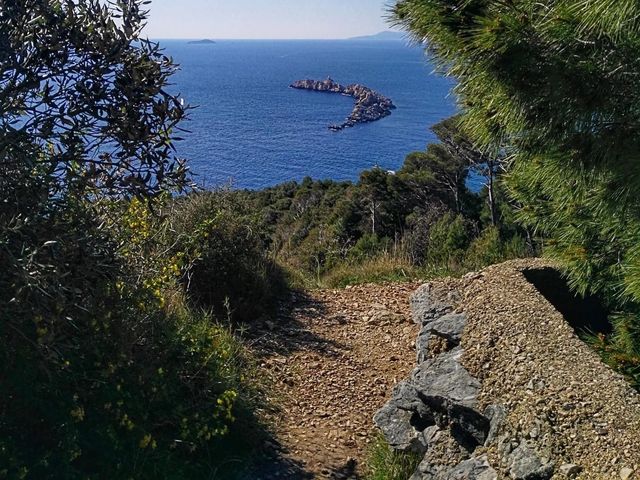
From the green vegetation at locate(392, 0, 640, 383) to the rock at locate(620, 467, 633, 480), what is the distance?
0.79 meters

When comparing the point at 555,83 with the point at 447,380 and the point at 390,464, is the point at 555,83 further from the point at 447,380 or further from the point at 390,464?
the point at 390,464

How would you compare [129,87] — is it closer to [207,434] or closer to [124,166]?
[124,166]

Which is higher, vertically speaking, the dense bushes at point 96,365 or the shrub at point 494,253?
the dense bushes at point 96,365

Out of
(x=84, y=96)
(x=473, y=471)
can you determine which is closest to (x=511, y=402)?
(x=473, y=471)

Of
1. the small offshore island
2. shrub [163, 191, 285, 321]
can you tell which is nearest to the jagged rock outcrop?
shrub [163, 191, 285, 321]

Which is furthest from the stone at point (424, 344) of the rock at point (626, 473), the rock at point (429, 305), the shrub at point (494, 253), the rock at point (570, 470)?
the shrub at point (494, 253)

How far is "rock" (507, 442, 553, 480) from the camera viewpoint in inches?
117

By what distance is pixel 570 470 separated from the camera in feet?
9.46

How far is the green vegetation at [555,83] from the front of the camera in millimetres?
2728

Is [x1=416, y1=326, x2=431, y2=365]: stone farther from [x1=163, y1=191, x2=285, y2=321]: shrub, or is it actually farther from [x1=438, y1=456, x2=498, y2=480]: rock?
[x1=163, y1=191, x2=285, y2=321]: shrub

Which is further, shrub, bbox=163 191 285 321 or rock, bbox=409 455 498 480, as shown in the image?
shrub, bbox=163 191 285 321

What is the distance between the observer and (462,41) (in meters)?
2.98

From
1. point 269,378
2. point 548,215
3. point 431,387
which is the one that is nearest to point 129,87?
point 431,387

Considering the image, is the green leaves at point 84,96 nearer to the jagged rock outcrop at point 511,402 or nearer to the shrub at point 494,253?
the jagged rock outcrop at point 511,402
